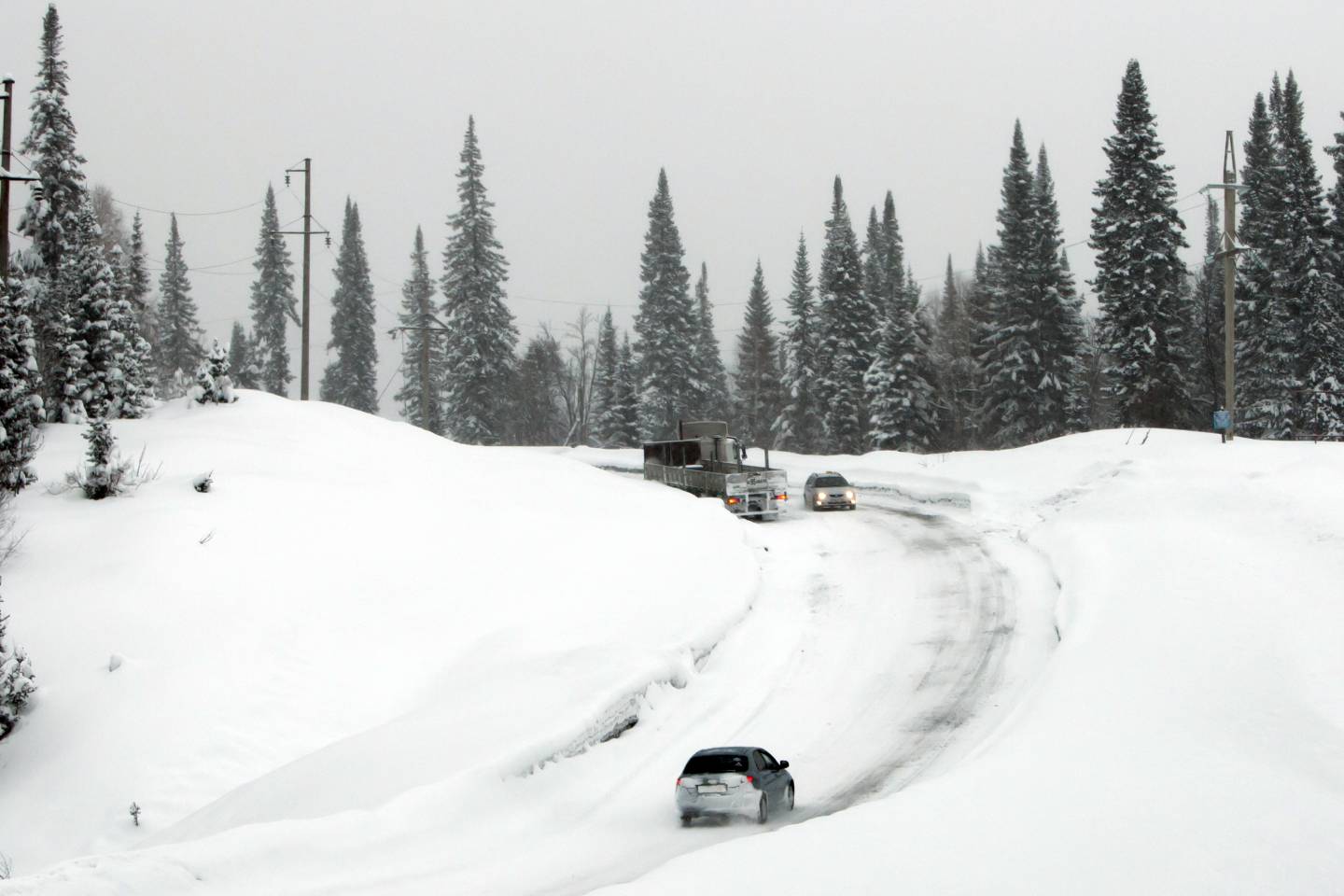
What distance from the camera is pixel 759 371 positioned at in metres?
79.4

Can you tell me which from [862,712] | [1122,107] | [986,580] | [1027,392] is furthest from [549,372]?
[862,712]

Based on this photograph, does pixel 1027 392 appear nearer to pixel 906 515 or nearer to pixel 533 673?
pixel 906 515

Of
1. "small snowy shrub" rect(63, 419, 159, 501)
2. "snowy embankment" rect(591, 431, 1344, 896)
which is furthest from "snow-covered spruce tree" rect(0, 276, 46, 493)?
"snowy embankment" rect(591, 431, 1344, 896)

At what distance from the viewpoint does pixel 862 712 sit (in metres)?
15.9

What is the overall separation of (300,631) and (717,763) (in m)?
8.56

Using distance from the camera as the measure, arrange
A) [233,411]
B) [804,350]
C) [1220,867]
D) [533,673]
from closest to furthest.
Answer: [1220,867] → [533,673] → [233,411] → [804,350]

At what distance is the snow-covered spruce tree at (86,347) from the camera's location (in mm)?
27922

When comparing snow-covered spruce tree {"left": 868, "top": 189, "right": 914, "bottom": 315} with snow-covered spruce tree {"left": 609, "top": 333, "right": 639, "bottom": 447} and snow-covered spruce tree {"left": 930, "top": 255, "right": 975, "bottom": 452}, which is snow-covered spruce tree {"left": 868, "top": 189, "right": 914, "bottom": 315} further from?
snow-covered spruce tree {"left": 609, "top": 333, "right": 639, "bottom": 447}

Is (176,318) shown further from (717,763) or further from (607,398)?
(717,763)

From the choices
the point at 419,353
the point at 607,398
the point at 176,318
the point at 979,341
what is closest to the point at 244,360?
the point at 176,318

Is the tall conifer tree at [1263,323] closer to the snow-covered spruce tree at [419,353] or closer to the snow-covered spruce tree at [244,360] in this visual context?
the snow-covered spruce tree at [419,353]

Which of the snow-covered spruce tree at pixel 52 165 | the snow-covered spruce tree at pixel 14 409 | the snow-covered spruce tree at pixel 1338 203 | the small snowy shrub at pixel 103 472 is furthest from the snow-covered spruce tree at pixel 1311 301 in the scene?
the snow-covered spruce tree at pixel 52 165

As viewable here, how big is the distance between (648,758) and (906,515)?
2174 centimetres

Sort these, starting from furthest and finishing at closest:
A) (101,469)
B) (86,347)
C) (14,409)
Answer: (86,347), (14,409), (101,469)
